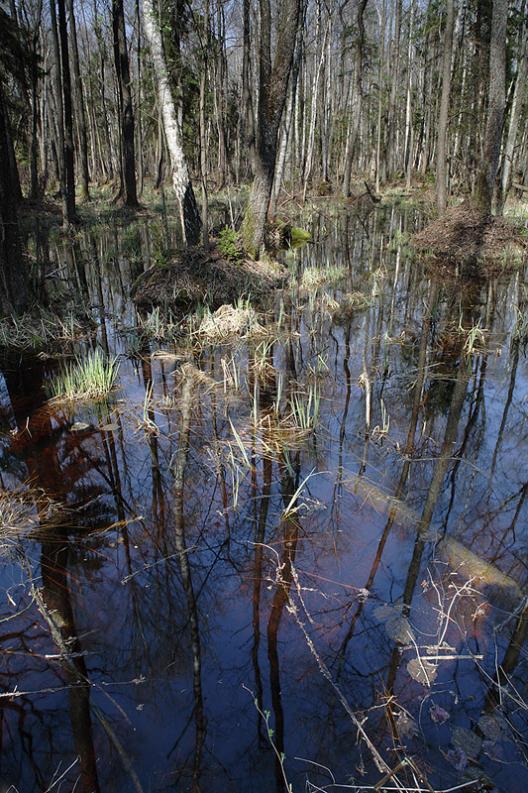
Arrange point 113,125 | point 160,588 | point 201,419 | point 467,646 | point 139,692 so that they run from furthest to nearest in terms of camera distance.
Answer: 1. point 113,125
2. point 201,419
3. point 160,588
4. point 467,646
5. point 139,692

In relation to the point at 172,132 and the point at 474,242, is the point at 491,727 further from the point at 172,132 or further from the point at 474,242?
the point at 474,242

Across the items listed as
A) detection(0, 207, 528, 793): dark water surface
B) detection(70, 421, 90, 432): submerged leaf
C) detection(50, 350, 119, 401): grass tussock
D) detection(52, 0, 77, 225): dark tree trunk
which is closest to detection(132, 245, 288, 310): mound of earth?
detection(0, 207, 528, 793): dark water surface

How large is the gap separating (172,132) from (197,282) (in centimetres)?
299

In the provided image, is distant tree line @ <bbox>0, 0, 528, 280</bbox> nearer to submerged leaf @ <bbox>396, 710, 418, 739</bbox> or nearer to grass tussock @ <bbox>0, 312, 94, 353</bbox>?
grass tussock @ <bbox>0, 312, 94, 353</bbox>

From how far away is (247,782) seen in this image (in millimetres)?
1979

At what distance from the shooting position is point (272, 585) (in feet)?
9.48

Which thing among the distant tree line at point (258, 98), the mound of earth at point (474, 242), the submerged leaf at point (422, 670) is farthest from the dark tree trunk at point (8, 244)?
the mound of earth at point (474, 242)

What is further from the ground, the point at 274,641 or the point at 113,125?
the point at 113,125

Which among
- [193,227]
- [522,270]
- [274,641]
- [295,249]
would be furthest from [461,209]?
[274,641]

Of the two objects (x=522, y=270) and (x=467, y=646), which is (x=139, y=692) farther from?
(x=522, y=270)

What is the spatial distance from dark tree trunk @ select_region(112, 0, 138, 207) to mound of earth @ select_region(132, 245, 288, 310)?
41.6 ft

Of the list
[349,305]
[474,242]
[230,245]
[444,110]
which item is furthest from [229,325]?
Answer: [444,110]

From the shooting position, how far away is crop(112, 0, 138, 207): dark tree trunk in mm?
18094

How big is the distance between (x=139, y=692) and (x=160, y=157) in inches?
1114
